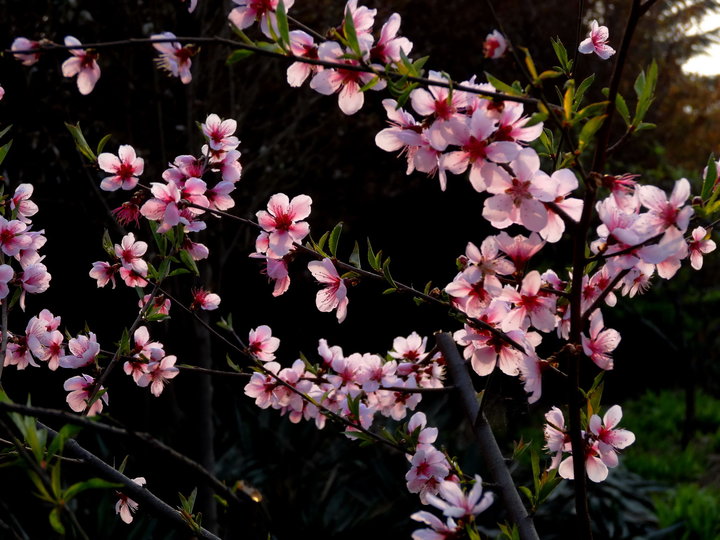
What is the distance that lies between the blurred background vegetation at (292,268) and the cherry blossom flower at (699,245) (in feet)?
1.38

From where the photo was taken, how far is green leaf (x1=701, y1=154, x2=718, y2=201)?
1.12 metres

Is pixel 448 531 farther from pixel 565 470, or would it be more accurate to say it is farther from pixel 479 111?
pixel 479 111

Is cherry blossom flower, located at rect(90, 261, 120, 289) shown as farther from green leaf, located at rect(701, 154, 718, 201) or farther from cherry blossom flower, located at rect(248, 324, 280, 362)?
green leaf, located at rect(701, 154, 718, 201)

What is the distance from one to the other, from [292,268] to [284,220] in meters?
4.93

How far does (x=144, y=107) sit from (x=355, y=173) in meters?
3.05

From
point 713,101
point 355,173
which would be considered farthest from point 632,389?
point 713,101

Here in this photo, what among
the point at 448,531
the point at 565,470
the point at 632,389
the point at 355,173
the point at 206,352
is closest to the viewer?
the point at 448,531

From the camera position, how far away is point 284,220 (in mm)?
1450

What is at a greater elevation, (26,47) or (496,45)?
(496,45)

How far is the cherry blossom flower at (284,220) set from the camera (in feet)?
4.69

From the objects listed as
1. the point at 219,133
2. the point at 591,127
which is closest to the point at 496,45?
the point at 591,127

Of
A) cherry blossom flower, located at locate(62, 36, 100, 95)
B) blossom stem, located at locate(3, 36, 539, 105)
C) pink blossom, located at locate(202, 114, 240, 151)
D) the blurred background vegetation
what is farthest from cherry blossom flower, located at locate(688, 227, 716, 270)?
cherry blossom flower, located at locate(62, 36, 100, 95)

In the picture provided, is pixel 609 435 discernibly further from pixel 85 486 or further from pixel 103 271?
pixel 103 271

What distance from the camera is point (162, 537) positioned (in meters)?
3.51
